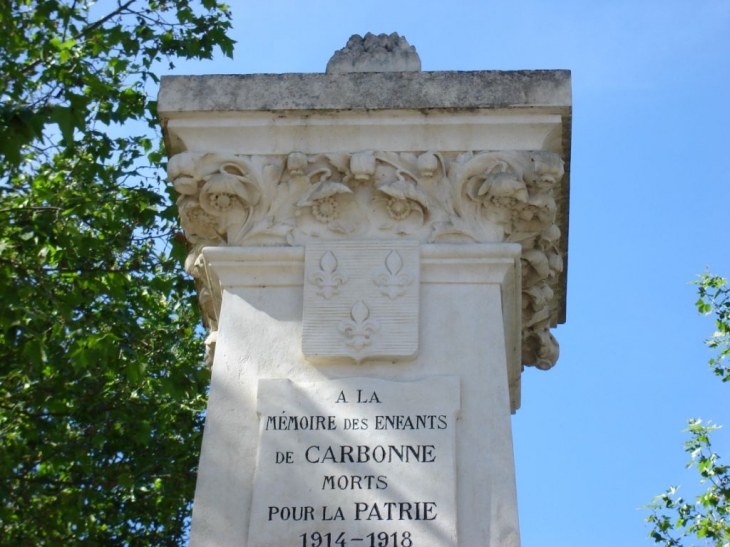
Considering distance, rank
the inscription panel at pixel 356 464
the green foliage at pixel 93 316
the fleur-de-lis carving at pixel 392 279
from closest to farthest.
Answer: the inscription panel at pixel 356 464 → the fleur-de-lis carving at pixel 392 279 → the green foliage at pixel 93 316

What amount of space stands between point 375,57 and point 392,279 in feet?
4.26

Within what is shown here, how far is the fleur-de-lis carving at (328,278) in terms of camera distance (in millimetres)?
5848

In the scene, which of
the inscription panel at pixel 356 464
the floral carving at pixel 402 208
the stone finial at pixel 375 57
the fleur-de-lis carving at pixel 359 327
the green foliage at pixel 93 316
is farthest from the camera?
the green foliage at pixel 93 316

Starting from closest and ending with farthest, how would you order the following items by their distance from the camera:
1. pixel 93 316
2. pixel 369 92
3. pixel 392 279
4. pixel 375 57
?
1. pixel 392 279
2. pixel 369 92
3. pixel 375 57
4. pixel 93 316

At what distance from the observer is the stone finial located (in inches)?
258

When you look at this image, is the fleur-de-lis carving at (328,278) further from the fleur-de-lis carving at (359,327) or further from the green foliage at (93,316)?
the green foliage at (93,316)

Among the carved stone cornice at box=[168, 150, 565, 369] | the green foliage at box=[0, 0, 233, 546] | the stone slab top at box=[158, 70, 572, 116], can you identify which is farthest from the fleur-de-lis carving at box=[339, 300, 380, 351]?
the green foliage at box=[0, 0, 233, 546]

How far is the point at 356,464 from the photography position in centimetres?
538

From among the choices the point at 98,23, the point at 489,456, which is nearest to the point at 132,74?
the point at 98,23

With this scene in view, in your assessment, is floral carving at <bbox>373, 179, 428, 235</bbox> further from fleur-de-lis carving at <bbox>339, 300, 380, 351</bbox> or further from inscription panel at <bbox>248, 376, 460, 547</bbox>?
inscription panel at <bbox>248, 376, 460, 547</bbox>

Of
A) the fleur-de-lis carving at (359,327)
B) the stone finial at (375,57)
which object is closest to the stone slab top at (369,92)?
the stone finial at (375,57)

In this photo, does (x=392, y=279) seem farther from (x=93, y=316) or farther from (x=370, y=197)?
(x=93, y=316)

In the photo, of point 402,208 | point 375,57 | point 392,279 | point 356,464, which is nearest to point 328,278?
point 392,279

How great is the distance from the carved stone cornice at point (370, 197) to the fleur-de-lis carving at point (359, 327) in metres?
0.41
